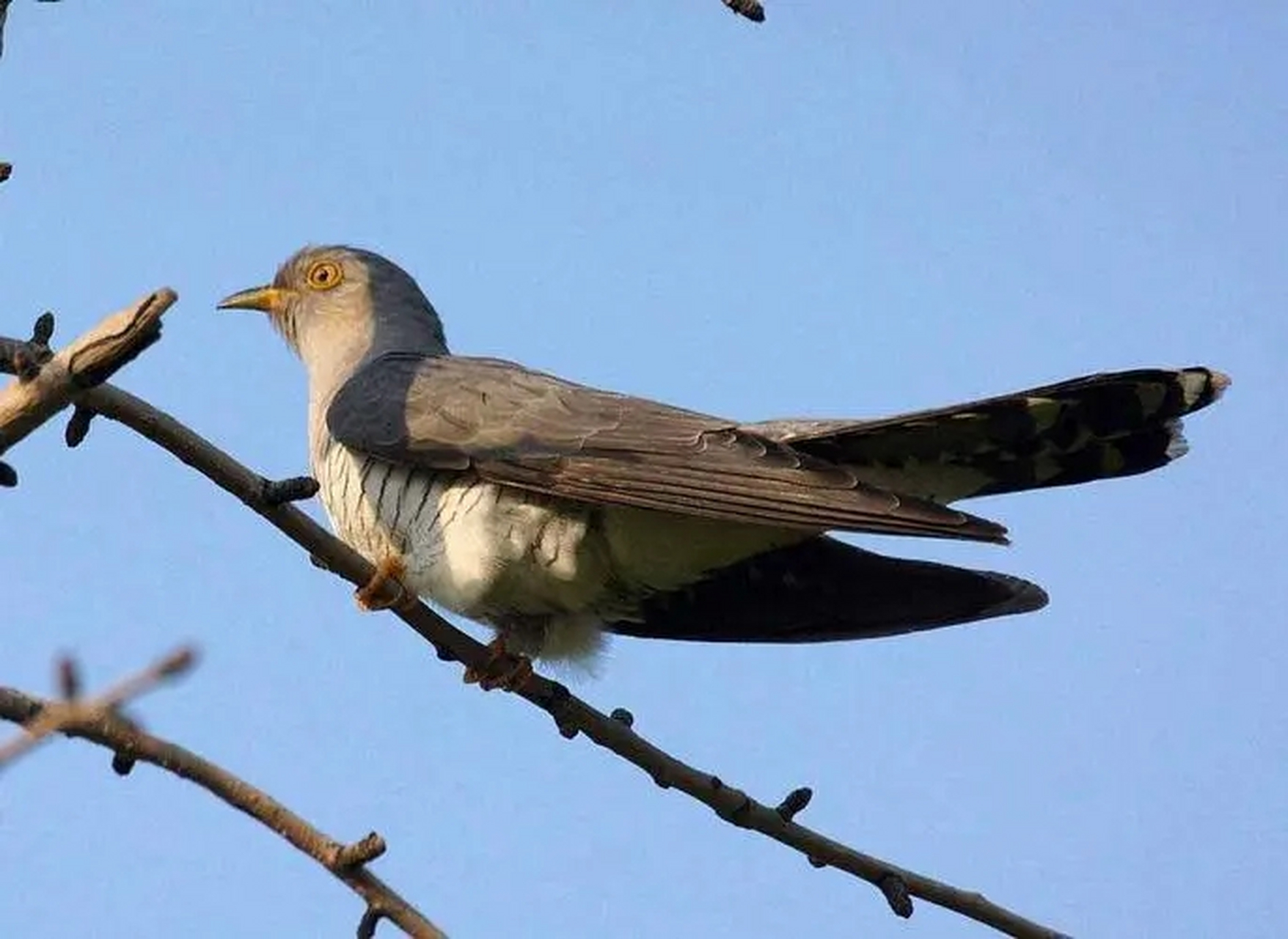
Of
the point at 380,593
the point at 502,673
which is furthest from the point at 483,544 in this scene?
the point at 380,593

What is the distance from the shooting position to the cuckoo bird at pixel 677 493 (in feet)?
13.6

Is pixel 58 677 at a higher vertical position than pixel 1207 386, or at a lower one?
lower

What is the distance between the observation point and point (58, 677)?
185cm

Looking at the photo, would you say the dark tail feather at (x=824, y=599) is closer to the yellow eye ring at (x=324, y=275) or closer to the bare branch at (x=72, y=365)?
the yellow eye ring at (x=324, y=275)

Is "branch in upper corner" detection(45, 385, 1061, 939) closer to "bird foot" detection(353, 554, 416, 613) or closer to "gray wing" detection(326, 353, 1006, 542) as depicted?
"bird foot" detection(353, 554, 416, 613)

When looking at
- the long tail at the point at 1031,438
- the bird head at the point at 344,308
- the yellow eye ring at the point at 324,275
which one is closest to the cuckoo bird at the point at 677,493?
the long tail at the point at 1031,438

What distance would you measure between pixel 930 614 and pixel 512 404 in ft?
3.80

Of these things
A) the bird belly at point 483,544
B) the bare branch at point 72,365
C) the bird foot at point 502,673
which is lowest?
the bare branch at point 72,365

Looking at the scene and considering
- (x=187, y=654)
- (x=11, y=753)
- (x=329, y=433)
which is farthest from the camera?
(x=329, y=433)

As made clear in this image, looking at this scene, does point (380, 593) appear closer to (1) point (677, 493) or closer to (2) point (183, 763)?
(1) point (677, 493)

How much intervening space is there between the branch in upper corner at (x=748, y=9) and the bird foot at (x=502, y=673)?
6.45ft

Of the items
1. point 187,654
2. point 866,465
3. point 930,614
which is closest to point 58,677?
point 187,654

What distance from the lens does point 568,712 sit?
164 inches

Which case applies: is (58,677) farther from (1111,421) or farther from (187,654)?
(1111,421)
